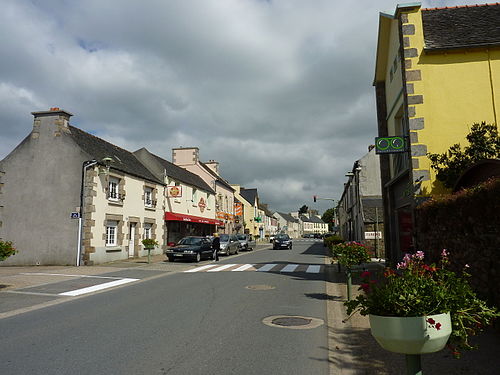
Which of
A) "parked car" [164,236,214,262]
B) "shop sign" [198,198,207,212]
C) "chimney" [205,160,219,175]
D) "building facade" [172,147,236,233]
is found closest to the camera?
"parked car" [164,236,214,262]

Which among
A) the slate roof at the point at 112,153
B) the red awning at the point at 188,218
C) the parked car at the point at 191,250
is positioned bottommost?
the parked car at the point at 191,250

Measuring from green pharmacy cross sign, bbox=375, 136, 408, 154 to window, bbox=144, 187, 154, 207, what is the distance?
687 inches

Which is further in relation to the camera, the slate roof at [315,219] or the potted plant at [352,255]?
the slate roof at [315,219]

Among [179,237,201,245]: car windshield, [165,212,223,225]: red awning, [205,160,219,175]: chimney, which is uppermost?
[205,160,219,175]: chimney

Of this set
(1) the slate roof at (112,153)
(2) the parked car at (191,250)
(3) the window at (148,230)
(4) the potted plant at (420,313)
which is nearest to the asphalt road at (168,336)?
(4) the potted plant at (420,313)

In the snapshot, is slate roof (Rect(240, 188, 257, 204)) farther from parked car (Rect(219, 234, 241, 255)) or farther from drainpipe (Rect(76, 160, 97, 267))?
drainpipe (Rect(76, 160, 97, 267))

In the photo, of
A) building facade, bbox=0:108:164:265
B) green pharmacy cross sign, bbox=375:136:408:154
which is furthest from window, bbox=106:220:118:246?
green pharmacy cross sign, bbox=375:136:408:154

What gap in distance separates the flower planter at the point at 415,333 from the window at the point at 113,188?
1953cm

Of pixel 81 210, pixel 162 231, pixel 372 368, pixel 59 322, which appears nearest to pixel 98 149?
pixel 81 210

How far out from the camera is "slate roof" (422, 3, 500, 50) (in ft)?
34.8

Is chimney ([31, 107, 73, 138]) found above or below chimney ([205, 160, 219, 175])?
Result: below

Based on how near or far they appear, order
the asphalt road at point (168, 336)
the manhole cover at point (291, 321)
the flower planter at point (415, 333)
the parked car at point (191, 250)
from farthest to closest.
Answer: the parked car at point (191, 250) < the manhole cover at point (291, 321) < the asphalt road at point (168, 336) < the flower planter at point (415, 333)

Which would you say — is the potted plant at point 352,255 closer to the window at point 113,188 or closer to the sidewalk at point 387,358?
the sidewalk at point 387,358

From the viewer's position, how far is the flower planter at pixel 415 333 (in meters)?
2.99
